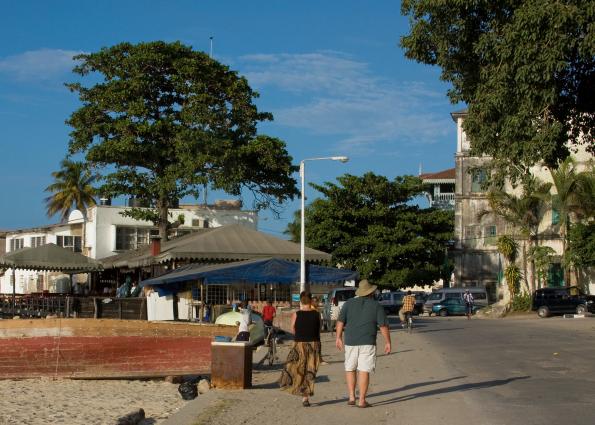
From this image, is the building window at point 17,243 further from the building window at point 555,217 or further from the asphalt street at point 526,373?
the asphalt street at point 526,373

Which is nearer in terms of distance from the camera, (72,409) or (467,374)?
(72,409)

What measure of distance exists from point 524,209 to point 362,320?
1876 inches

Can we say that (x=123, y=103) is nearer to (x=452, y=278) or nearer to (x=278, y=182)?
(x=278, y=182)

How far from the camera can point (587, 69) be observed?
784 inches

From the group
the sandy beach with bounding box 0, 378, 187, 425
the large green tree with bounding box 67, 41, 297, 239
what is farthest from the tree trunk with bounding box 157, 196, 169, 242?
the sandy beach with bounding box 0, 378, 187, 425

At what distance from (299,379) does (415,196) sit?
5273 cm

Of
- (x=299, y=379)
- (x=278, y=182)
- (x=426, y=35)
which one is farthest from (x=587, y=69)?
(x=278, y=182)

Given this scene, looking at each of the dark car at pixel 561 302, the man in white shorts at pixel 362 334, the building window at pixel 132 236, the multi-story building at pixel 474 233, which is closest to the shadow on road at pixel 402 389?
the man in white shorts at pixel 362 334

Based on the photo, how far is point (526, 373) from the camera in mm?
16766

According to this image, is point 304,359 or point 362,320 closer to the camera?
point 362,320

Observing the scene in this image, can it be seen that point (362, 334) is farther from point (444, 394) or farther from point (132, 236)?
point (132, 236)

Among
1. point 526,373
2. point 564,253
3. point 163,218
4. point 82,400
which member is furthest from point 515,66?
point 564,253

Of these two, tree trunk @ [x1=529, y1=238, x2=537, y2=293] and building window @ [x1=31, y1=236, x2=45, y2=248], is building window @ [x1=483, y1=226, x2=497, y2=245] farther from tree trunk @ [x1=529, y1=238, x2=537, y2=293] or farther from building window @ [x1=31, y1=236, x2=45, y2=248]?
building window @ [x1=31, y1=236, x2=45, y2=248]

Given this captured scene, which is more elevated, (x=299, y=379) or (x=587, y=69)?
(x=587, y=69)
